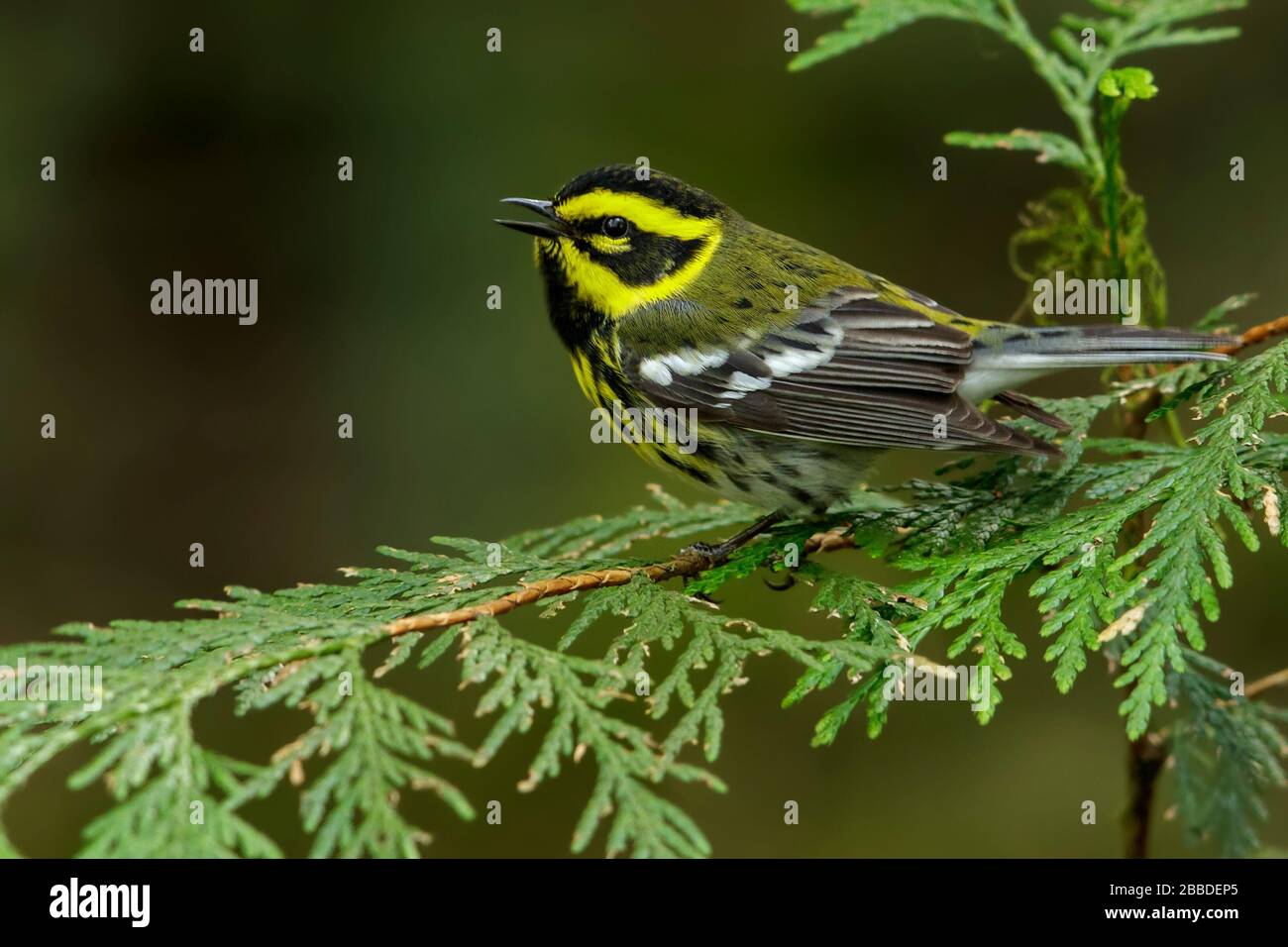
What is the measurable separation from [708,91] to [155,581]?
3509mm

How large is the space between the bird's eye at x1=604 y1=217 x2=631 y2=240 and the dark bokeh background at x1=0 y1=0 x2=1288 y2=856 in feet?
7.17

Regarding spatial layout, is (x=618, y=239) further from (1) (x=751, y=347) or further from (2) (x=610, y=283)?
(1) (x=751, y=347)

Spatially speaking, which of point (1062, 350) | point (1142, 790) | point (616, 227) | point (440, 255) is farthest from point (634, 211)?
point (440, 255)

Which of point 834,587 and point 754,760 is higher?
point 834,587

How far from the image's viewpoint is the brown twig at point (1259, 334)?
244cm

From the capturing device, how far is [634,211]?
3.38 m

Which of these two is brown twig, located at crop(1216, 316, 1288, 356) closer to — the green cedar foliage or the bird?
the green cedar foliage

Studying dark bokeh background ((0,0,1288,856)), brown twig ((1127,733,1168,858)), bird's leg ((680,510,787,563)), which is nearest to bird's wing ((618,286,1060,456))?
bird's leg ((680,510,787,563))

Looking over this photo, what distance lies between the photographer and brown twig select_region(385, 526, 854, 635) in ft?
6.81

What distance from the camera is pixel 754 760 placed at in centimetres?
508

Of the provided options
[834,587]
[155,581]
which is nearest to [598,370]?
[834,587]

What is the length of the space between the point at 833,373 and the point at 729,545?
1.88ft

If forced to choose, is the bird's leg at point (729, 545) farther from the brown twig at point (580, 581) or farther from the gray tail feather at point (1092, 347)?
the gray tail feather at point (1092, 347)
